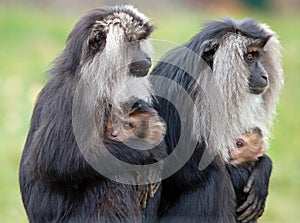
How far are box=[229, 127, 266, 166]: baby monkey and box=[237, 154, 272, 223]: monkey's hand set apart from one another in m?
0.11

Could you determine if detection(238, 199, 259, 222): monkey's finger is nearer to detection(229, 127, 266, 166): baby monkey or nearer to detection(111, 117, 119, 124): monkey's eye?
detection(229, 127, 266, 166): baby monkey

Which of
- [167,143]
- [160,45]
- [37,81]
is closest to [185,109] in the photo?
[167,143]

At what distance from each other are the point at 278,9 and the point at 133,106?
12849 millimetres

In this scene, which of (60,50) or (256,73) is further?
(60,50)

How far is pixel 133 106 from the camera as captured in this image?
5273mm

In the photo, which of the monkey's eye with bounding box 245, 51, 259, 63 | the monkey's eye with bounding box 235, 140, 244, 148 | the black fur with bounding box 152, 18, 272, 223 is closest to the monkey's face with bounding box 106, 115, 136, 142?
the black fur with bounding box 152, 18, 272, 223

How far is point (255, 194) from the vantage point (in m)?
5.71

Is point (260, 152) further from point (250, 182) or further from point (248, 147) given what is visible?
point (250, 182)

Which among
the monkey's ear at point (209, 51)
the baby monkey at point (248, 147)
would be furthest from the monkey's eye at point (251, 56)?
the baby monkey at point (248, 147)

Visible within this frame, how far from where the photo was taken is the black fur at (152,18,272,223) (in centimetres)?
549

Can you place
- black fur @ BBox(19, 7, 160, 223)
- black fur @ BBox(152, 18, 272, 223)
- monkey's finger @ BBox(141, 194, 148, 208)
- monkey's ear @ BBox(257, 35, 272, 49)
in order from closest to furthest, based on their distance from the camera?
black fur @ BBox(19, 7, 160, 223) < monkey's finger @ BBox(141, 194, 148, 208) < black fur @ BBox(152, 18, 272, 223) < monkey's ear @ BBox(257, 35, 272, 49)

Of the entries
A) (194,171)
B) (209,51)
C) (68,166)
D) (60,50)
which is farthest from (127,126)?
(60,50)

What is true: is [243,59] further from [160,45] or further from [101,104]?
[101,104]

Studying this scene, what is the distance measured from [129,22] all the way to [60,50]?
6462 mm
